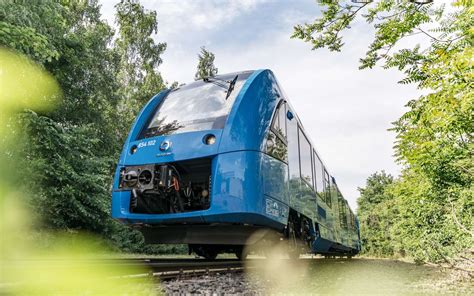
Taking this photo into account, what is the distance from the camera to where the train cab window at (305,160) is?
7.18 m

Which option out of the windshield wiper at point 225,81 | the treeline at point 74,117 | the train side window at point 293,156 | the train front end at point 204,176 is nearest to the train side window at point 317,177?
the train side window at point 293,156

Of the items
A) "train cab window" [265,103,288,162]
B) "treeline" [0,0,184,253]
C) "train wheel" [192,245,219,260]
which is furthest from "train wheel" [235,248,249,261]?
"treeline" [0,0,184,253]

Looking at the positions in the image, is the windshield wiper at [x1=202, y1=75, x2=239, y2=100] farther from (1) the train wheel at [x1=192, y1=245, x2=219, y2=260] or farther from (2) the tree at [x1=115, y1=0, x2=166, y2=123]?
(2) the tree at [x1=115, y1=0, x2=166, y2=123]

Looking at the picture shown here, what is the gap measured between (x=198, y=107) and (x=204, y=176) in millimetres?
1148

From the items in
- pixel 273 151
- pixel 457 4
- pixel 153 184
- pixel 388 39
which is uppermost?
pixel 388 39

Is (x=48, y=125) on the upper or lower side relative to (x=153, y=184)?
upper

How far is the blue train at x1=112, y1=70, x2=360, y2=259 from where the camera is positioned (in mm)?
4598

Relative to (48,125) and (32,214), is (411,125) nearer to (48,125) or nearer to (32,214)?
(48,125)

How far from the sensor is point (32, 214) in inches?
450

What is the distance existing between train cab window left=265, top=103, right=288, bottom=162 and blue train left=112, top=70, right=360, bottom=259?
0.02m

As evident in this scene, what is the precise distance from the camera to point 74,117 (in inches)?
665

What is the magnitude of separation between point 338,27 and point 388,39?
59 centimetres

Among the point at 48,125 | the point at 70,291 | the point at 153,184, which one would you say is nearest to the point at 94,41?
the point at 48,125

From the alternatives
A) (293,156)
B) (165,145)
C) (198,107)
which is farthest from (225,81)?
(293,156)
